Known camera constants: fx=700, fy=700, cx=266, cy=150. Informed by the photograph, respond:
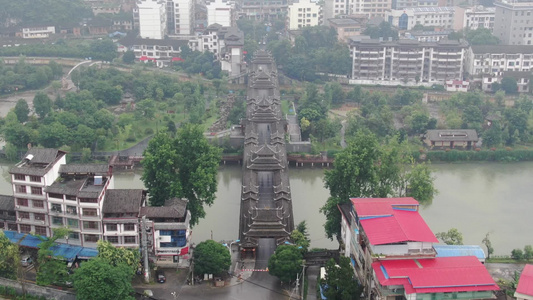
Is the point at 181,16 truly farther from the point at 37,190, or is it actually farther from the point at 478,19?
the point at 37,190

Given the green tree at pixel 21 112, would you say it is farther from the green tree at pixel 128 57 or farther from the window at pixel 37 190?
the window at pixel 37 190

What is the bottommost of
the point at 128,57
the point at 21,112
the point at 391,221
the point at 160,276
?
the point at 160,276

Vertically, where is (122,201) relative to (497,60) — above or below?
below

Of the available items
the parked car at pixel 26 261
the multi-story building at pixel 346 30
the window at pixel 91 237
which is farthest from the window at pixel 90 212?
the multi-story building at pixel 346 30

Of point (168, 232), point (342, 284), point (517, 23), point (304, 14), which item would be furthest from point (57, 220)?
point (304, 14)

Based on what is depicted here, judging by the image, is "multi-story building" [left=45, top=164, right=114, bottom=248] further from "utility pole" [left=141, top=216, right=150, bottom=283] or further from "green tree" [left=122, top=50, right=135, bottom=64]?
"green tree" [left=122, top=50, right=135, bottom=64]

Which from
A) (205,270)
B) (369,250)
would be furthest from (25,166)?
(369,250)

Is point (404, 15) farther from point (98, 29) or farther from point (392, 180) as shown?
point (392, 180)
